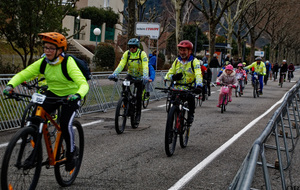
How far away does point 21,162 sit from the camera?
5.05m

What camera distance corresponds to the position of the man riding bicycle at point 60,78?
5715 millimetres

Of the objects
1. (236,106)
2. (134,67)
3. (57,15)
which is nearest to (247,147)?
(134,67)

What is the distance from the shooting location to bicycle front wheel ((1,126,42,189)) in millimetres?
4777

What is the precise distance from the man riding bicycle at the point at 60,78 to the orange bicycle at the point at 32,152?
90mm

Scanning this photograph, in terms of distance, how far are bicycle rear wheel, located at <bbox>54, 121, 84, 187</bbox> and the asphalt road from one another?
0.11m

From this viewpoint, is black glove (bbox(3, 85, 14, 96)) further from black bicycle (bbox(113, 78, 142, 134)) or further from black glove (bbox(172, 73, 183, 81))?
black bicycle (bbox(113, 78, 142, 134))

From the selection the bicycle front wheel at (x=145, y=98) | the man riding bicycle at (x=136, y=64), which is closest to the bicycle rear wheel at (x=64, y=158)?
the man riding bicycle at (x=136, y=64)

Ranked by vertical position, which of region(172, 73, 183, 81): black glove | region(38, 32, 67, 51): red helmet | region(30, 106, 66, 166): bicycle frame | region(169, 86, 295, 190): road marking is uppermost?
region(38, 32, 67, 51): red helmet

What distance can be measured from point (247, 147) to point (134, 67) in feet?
9.76

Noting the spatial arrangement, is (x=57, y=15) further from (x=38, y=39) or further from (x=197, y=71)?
(x=197, y=71)

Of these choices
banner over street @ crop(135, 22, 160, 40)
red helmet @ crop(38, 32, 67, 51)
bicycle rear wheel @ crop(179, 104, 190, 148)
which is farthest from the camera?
banner over street @ crop(135, 22, 160, 40)

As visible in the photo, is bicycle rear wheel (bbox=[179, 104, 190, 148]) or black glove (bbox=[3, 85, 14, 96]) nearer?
black glove (bbox=[3, 85, 14, 96])

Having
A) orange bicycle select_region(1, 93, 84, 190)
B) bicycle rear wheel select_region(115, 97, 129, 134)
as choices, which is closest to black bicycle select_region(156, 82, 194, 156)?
bicycle rear wheel select_region(115, 97, 129, 134)

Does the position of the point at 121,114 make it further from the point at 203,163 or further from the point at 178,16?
the point at 178,16
